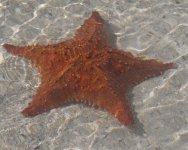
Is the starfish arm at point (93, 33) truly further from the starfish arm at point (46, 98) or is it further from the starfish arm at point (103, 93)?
the starfish arm at point (46, 98)

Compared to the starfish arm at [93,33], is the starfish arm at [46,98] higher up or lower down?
lower down

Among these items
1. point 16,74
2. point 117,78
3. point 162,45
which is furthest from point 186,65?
point 16,74

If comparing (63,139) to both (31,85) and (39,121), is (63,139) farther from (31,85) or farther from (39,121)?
(31,85)

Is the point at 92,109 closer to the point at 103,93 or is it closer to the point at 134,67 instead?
the point at 103,93

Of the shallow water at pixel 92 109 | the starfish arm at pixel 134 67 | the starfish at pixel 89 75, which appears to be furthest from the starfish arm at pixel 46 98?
the starfish arm at pixel 134 67

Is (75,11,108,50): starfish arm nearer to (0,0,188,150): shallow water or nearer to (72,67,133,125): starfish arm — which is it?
(0,0,188,150): shallow water

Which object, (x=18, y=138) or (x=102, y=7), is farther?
(x=102, y=7)

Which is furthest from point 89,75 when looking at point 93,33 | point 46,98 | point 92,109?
point 93,33
